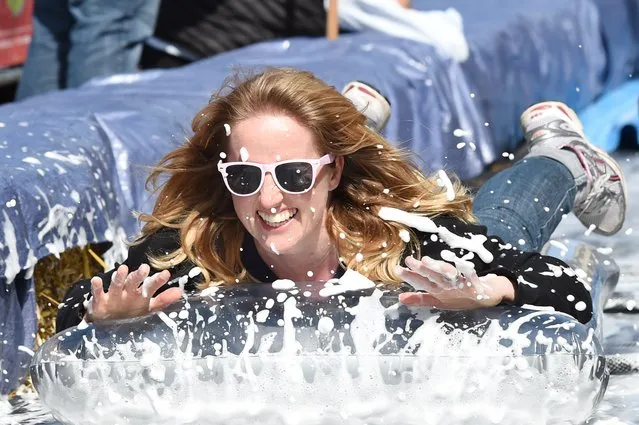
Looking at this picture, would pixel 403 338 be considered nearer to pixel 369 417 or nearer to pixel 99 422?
pixel 369 417

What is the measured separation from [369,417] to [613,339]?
1.24 meters

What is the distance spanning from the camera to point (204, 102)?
4.55 meters

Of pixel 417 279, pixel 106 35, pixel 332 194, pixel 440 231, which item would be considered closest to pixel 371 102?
pixel 332 194

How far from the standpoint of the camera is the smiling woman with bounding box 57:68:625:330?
2.64 meters

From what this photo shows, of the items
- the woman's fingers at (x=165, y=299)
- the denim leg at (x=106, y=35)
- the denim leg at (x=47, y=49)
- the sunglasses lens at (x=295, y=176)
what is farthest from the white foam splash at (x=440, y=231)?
the denim leg at (x=47, y=49)

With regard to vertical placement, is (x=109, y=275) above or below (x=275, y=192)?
→ below

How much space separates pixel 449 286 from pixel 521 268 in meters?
0.28

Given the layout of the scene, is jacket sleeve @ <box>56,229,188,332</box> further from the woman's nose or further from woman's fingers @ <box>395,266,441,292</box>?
woman's fingers @ <box>395,266,441,292</box>

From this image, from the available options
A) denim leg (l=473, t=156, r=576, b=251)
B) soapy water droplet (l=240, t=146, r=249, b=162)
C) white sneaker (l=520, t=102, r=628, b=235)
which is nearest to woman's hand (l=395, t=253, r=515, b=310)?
soapy water droplet (l=240, t=146, r=249, b=162)

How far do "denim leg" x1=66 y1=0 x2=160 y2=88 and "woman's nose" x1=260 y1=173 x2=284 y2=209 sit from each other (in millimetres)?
2651

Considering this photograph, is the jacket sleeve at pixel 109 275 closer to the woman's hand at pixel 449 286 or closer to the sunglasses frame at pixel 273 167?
the sunglasses frame at pixel 273 167

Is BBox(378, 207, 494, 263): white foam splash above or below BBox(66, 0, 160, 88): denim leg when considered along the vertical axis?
below

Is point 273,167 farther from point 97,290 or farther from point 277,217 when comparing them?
point 97,290

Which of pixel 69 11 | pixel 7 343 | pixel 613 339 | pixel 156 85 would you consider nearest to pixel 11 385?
pixel 7 343
